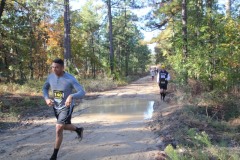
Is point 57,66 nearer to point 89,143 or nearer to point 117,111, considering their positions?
point 89,143

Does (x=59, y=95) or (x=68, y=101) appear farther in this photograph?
(x=59, y=95)

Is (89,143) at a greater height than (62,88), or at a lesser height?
lesser

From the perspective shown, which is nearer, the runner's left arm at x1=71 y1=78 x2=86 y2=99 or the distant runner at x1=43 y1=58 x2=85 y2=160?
the runner's left arm at x1=71 y1=78 x2=86 y2=99

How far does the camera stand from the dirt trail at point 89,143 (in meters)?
6.39

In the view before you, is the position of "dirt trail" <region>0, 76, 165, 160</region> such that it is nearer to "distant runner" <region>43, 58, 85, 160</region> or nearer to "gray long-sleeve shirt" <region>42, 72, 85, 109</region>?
"distant runner" <region>43, 58, 85, 160</region>

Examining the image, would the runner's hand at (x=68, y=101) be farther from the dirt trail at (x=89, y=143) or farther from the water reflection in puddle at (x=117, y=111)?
the water reflection in puddle at (x=117, y=111)

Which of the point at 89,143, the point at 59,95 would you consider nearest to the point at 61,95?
the point at 59,95

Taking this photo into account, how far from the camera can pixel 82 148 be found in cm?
695

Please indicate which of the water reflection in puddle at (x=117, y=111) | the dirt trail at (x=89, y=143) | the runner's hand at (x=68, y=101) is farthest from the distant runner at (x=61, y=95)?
the water reflection in puddle at (x=117, y=111)

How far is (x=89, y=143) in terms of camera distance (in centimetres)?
740

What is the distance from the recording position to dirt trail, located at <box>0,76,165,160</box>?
639 centimetres

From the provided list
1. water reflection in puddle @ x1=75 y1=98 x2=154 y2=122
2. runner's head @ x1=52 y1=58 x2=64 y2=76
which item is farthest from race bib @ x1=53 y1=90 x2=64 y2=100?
water reflection in puddle @ x1=75 y1=98 x2=154 y2=122

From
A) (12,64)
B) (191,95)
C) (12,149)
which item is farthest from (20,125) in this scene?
(12,64)

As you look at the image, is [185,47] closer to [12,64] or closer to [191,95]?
[191,95]
